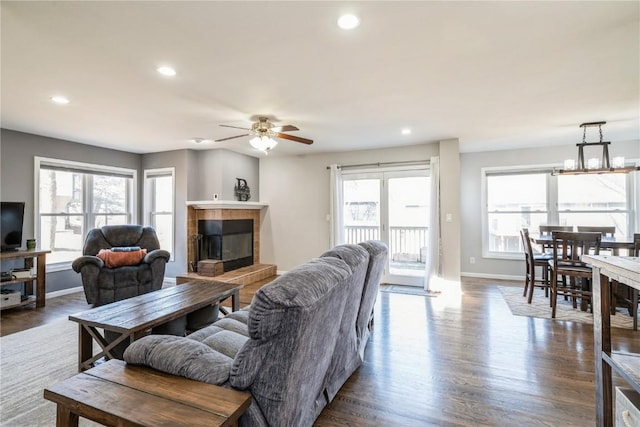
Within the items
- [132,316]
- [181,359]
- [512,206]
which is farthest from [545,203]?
[132,316]

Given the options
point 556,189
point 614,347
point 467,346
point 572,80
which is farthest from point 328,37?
point 556,189

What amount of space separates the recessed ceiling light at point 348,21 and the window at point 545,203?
16.1ft

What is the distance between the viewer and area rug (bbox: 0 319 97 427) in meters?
1.90

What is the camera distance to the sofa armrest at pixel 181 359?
1312mm

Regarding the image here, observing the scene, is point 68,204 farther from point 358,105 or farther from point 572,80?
point 572,80

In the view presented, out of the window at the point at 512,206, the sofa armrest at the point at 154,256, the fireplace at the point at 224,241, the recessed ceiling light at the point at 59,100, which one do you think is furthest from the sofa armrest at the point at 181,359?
the window at the point at 512,206

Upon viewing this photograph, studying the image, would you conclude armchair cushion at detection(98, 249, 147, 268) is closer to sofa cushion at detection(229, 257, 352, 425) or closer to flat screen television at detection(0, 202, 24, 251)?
flat screen television at detection(0, 202, 24, 251)

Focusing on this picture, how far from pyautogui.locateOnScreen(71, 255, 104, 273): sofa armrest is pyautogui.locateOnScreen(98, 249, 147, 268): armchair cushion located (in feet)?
0.53

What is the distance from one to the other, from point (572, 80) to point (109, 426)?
392cm

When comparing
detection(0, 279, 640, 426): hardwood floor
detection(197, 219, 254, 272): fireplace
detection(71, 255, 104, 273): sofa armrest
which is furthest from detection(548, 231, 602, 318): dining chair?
detection(71, 255, 104, 273): sofa armrest

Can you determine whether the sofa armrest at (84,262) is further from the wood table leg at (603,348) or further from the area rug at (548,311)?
the area rug at (548,311)

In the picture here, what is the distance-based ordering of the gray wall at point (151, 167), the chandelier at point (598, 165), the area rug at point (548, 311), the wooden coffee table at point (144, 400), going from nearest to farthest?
the wooden coffee table at point (144, 400) → the area rug at point (548, 311) → the chandelier at point (598, 165) → the gray wall at point (151, 167)

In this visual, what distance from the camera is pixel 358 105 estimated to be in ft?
10.9

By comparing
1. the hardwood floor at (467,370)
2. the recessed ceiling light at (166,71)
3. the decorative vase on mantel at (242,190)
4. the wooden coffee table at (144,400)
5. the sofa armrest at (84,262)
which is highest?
the recessed ceiling light at (166,71)
